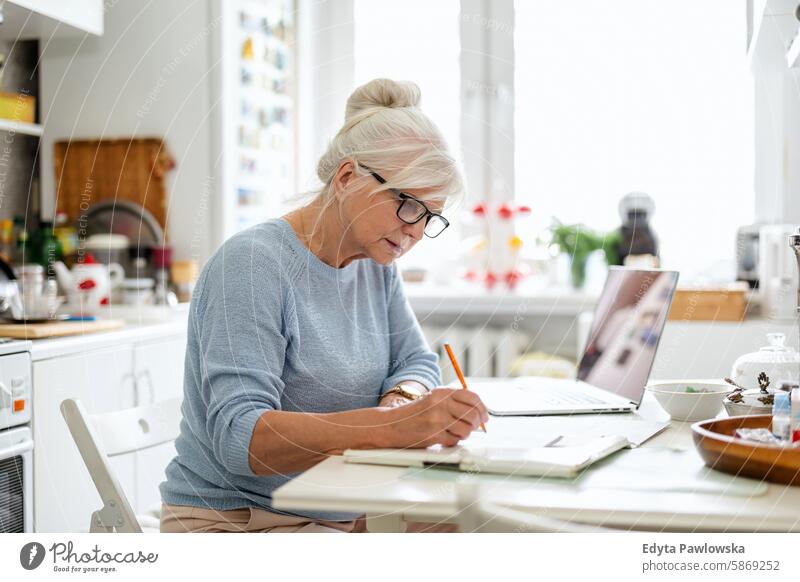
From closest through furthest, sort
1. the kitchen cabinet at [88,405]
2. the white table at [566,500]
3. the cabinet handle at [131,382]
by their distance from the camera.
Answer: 1. the white table at [566,500]
2. the kitchen cabinet at [88,405]
3. the cabinet handle at [131,382]

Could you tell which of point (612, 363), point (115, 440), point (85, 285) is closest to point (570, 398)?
point (612, 363)

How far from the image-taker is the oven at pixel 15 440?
4.90 feet

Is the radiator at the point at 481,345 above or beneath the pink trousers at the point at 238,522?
above

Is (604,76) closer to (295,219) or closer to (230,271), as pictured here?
(295,219)

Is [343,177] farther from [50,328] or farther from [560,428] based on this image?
[50,328]

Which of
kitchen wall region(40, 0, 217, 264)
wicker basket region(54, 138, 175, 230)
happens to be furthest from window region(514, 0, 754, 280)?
wicker basket region(54, 138, 175, 230)

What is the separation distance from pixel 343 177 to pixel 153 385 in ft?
3.27

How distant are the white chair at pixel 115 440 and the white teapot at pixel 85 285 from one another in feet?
2.61

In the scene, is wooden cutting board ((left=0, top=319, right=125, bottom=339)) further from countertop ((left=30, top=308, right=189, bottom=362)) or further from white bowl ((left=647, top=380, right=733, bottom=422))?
white bowl ((left=647, top=380, right=733, bottom=422))

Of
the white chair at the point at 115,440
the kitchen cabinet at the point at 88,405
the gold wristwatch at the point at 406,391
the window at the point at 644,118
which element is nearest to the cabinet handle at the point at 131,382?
the kitchen cabinet at the point at 88,405

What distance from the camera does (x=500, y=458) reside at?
82 centimetres

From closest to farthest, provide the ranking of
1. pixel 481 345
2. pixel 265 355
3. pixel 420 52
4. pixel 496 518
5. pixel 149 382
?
pixel 496 518, pixel 265 355, pixel 149 382, pixel 420 52, pixel 481 345

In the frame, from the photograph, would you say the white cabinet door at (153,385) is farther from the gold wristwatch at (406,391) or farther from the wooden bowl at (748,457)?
the wooden bowl at (748,457)
